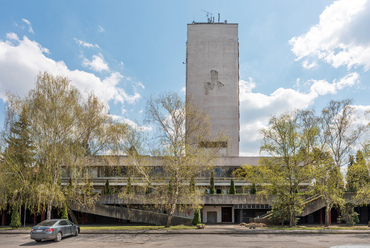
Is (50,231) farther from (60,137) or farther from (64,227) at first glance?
(60,137)

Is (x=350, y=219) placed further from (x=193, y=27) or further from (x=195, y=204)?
(x=193, y=27)

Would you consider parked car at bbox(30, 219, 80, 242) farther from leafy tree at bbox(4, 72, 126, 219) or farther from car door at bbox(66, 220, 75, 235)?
leafy tree at bbox(4, 72, 126, 219)

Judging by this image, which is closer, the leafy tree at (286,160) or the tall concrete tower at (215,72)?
the leafy tree at (286,160)

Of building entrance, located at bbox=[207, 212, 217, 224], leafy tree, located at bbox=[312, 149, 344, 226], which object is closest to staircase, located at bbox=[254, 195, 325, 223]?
leafy tree, located at bbox=[312, 149, 344, 226]

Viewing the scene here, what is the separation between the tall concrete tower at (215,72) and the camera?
6538 centimetres

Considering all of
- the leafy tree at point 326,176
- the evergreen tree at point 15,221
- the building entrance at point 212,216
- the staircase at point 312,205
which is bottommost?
the building entrance at point 212,216

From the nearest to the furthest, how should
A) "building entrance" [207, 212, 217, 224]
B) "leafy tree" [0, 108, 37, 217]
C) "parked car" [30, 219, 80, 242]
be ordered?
1. "parked car" [30, 219, 80, 242]
2. "leafy tree" [0, 108, 37, 217]
3. "building entrance" [207, 212, 217, 224]

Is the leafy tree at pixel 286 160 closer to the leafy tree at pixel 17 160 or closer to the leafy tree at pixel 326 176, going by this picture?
the leafy tree at pixel 326 176

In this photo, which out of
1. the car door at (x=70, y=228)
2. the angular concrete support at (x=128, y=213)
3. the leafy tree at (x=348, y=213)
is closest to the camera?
the car door at (x=70, y=228)

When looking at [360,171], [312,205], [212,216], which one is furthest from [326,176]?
[212,216]

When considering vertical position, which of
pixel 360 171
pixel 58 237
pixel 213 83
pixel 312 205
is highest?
pixel 213 83

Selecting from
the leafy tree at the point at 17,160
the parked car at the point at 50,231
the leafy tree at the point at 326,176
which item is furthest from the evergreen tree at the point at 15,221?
the leafy tree at the point at 326,176

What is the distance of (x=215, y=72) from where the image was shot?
66438 millimetres

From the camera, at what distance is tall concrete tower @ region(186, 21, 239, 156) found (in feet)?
214
